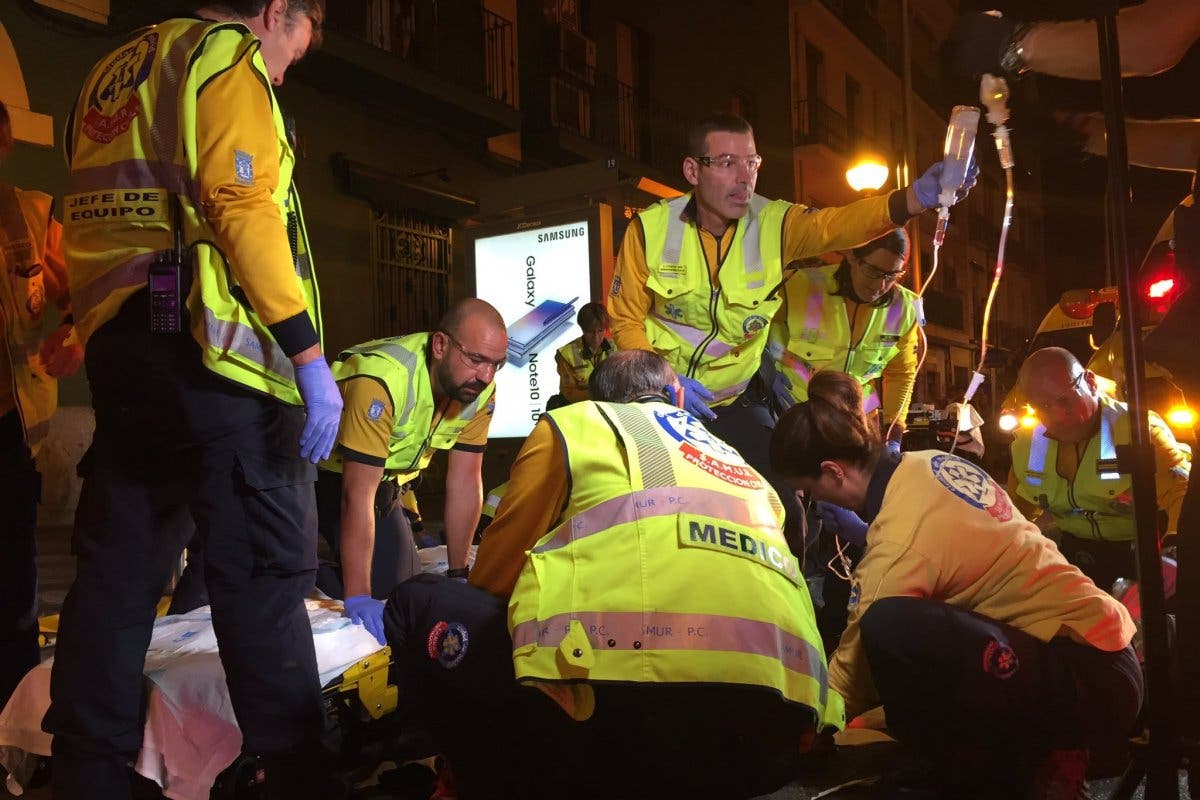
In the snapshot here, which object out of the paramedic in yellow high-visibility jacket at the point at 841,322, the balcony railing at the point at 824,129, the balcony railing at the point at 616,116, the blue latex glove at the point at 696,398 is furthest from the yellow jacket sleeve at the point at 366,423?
the balcony railing at the point at 824,129

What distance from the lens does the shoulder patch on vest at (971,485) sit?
2227mm

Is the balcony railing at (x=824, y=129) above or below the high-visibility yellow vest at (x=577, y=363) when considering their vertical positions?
above

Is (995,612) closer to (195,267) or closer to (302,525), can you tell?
(302,525)

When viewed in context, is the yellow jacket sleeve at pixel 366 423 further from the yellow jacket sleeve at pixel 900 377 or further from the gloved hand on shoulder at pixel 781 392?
the yellow jacket sleeve at pixel 900 377

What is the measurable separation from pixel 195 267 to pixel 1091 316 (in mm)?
6916

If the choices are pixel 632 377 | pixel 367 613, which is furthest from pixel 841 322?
pixel 367 613

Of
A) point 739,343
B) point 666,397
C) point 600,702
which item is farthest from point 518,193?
point 600,702

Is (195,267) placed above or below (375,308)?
below

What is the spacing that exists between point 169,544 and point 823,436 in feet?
5.34

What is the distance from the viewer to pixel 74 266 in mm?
1882

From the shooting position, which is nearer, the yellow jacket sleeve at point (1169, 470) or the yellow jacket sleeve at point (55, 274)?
the yellow jacket sleeve at point (55, 274)

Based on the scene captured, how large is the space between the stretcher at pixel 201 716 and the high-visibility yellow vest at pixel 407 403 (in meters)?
0.82

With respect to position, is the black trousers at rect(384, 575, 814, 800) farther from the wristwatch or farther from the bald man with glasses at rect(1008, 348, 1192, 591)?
the bald man with glasses at rect(1008, 348, 1192, 591)

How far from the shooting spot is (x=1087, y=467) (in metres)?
4.00
